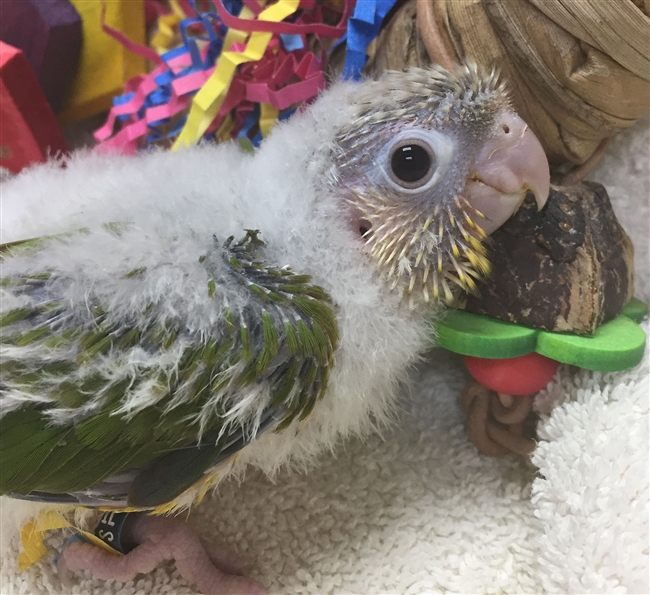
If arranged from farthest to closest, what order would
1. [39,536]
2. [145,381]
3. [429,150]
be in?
[39,536], [429,150], [145,381]

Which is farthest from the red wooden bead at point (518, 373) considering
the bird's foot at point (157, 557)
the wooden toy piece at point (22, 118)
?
the wooden toy piece at point (22, 118)

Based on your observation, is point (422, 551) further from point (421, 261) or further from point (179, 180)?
point (179, 180)

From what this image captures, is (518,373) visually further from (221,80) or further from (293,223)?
(221,80)

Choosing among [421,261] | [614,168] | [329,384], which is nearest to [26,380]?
[329,384]

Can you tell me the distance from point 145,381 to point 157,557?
31 centimetres

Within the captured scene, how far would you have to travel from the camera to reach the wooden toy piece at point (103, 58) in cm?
87

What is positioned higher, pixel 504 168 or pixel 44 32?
pixel 44 32

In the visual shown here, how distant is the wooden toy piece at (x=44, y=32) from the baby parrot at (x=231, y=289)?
29 centimetres

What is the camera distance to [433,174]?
0.54 metres

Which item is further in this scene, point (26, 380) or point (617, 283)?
point (617, 283)

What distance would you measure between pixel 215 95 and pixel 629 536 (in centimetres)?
75

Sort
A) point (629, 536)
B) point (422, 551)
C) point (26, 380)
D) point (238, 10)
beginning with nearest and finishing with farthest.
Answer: point (26, 380)
point (629, 536)
point (422, 551)
point (238, 10)

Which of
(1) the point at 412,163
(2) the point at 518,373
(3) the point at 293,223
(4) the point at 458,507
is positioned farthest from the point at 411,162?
(4) the point at 458,507

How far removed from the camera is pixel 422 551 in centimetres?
68
